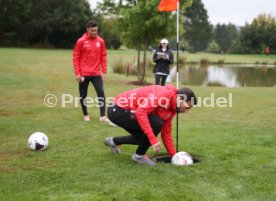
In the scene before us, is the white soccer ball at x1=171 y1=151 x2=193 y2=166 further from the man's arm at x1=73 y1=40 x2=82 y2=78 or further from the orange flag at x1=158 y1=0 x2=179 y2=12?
the man's arm at x1=73 y1=40 x2=82 y2=78

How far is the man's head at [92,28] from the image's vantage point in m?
9.21

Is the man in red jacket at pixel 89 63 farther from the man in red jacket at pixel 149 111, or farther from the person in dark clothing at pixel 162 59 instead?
the person in dark clothing at pixel 162 59

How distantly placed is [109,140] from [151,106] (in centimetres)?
147

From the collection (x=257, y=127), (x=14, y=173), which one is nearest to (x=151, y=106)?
(x=14, y=173)

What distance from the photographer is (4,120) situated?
32.0ft

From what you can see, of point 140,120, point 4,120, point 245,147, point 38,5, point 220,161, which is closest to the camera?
point 140,120

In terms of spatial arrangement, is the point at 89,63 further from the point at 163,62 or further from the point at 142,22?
the point at 142,22

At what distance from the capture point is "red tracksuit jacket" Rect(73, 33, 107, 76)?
9.62 m

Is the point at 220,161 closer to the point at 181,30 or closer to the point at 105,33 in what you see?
the point at 181,30

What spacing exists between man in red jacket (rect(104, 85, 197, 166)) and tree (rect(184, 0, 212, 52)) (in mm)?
92521

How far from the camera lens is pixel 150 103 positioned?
5.64 metres

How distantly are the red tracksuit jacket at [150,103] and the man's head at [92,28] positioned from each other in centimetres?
345

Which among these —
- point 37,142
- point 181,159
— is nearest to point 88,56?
point 37,142

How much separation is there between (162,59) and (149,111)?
384 inches
